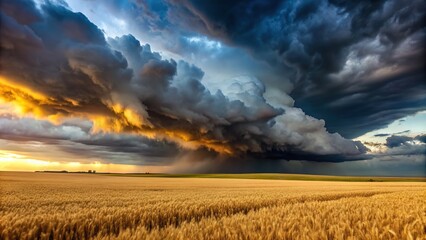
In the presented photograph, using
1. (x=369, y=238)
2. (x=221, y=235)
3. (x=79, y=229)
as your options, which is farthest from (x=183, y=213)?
(x=369, y=238)

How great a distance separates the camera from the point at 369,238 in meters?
4.68

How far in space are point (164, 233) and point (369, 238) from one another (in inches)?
134

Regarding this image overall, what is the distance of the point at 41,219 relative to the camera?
298 inches

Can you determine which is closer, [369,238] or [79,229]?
[369,238]

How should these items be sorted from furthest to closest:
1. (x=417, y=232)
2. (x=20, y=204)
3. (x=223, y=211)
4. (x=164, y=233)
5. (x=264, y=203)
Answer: (x=264, y=203) < (x=20, y=204) < (x=223, y=211) < (x=417, y=232) < (x=164, y=233)

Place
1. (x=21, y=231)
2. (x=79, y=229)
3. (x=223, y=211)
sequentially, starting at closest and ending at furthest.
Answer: (x=21, y=231) → (x=79, y=229) → (x=223, y=211)

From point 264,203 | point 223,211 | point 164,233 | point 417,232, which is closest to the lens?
point 164,233

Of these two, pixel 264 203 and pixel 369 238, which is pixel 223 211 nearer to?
pixel 264 203

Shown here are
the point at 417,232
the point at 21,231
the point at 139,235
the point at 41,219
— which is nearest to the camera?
the point at 139,235

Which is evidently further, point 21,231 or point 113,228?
point 113,228

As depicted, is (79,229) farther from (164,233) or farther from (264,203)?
(264,203)

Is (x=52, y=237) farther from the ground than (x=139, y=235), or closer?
closer

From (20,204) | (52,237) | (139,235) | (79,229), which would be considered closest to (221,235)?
(139,235)

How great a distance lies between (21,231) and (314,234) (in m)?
6.17
